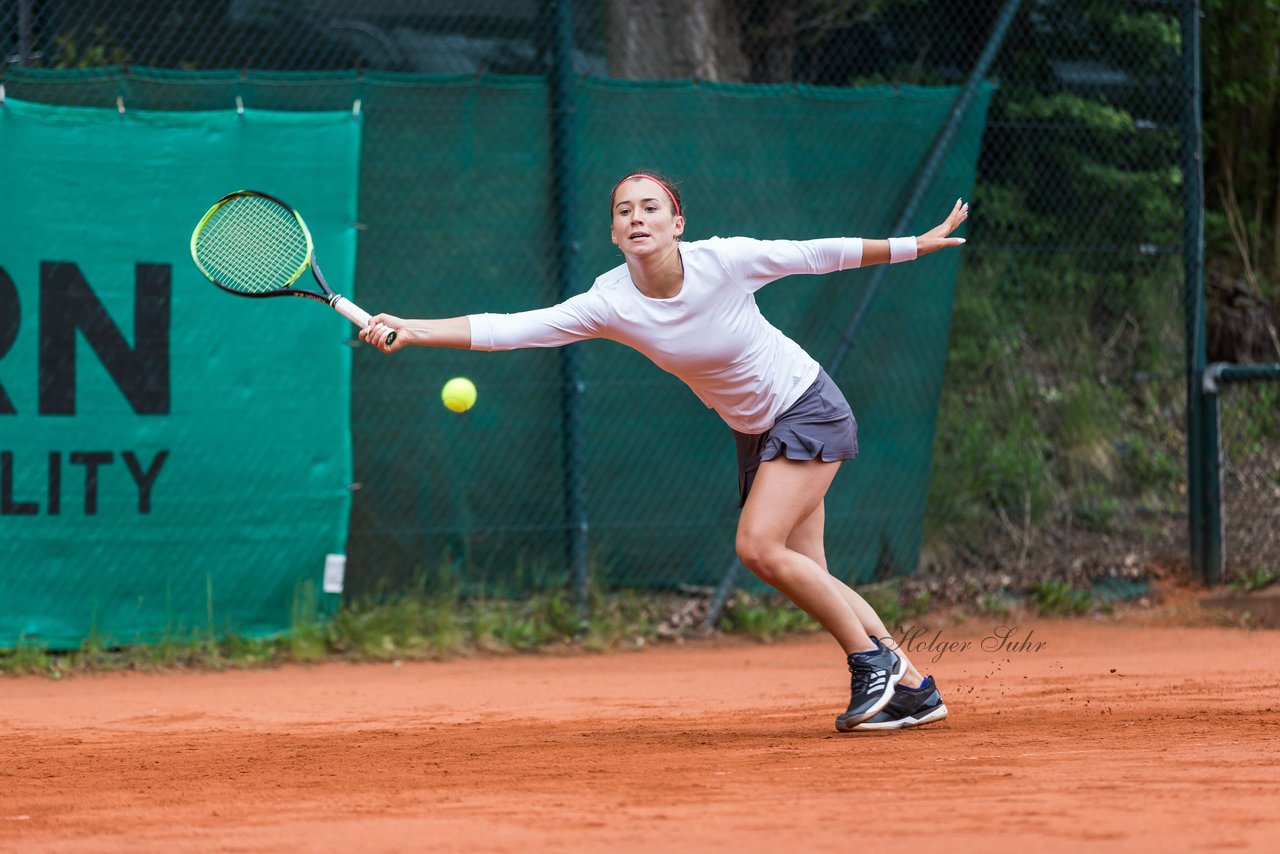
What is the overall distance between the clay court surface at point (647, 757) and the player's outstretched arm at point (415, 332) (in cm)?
113

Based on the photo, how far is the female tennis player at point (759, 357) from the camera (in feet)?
14.2

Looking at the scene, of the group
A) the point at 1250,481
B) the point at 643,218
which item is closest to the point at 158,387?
the point at 643,218

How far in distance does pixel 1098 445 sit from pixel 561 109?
356 cm

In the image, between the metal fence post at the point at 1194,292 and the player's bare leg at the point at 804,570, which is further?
the metal fence post at the point at 1194,292

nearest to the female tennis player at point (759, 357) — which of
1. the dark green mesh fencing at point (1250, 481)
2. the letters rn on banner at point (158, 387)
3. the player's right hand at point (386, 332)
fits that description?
the player's right hand at point (386, 332)

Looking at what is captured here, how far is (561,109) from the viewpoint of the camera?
6.77 metres

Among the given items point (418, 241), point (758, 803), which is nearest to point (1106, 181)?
point (418, 241)

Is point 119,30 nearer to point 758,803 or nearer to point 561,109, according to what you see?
point 561,109

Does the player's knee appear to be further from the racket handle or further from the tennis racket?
the tennis racket

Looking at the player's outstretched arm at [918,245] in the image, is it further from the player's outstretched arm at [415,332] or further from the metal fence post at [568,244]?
the metal fence post at [568,244]

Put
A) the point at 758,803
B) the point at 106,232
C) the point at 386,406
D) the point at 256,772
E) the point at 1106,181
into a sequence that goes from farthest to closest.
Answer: the point at 1106,181
the point at 386,406
the point at 106,232
the point at 256,772
the point at 758,803

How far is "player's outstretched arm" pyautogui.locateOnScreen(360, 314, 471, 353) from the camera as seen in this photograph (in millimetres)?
3971

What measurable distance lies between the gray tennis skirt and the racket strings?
1.54m

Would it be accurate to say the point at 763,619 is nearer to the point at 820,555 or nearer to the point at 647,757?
the point at 820,555
